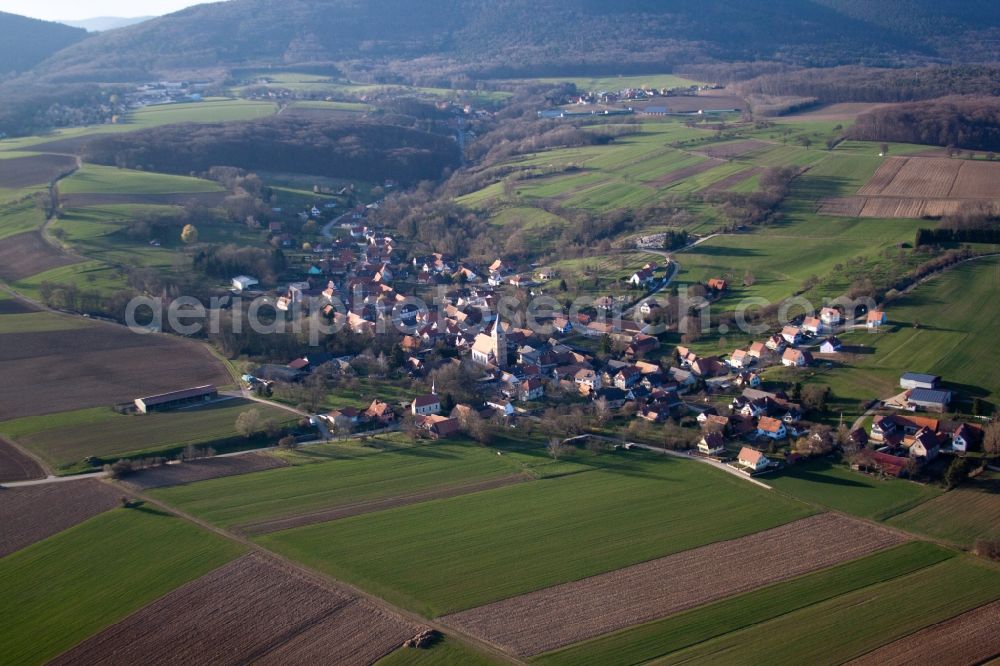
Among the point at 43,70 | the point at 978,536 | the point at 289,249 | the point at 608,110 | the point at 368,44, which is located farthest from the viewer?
the point at 368,44

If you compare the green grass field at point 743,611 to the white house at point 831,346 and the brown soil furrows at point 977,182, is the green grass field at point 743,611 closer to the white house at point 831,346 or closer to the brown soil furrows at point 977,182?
the white house at point 831,346

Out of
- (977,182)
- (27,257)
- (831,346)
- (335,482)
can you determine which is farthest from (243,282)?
(977,182)

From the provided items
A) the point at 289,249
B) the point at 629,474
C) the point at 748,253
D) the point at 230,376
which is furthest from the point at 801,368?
the point at 289,249

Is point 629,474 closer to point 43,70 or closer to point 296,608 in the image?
point 296,608

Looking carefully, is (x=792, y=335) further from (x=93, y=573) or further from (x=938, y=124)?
(x=938, y=124)

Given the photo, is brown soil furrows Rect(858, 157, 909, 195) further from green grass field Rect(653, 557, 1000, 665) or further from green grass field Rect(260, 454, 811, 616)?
green grass field Rect(653, 557, 1000, 665)

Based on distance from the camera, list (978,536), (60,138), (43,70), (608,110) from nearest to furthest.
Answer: (978,536) → (60,138) → (608,110) → (43,70)

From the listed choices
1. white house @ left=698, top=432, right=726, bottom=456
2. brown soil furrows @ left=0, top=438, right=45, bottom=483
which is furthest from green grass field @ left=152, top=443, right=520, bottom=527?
white house @ left=698, top=432, right=726, bottom=456

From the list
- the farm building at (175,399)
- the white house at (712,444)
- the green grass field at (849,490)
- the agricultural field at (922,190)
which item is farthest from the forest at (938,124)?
the farm building at (175,399)
